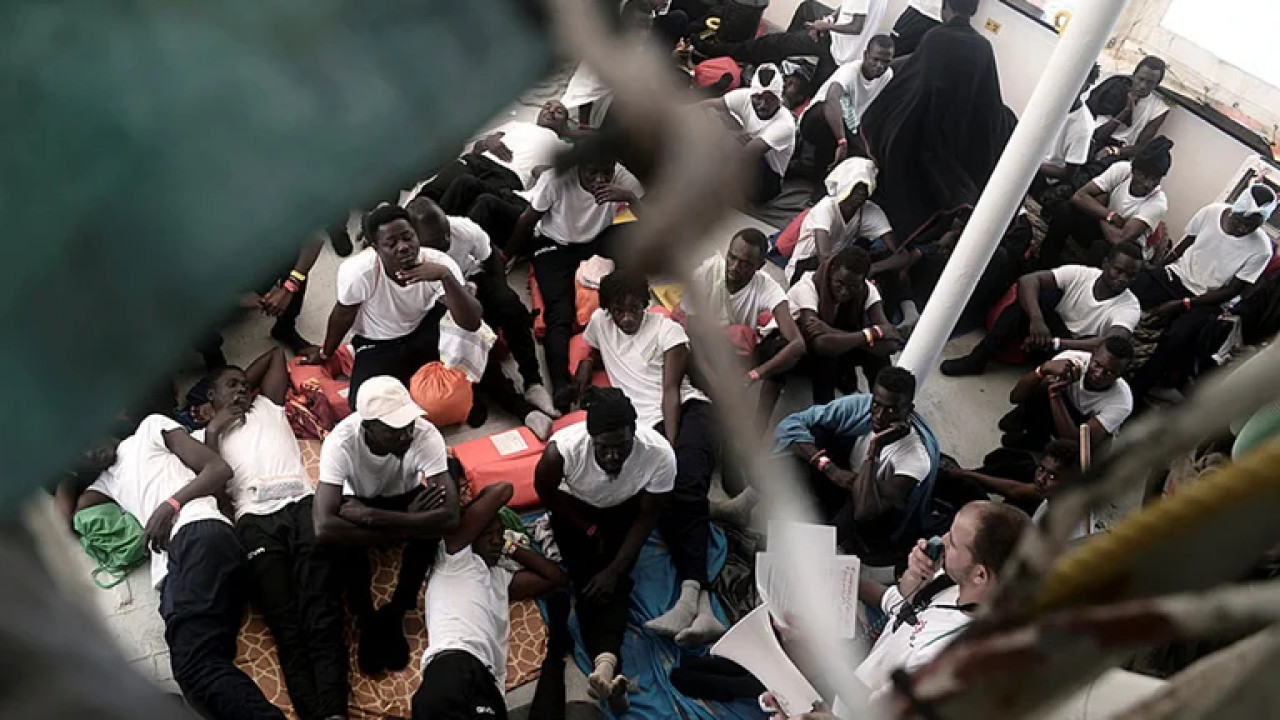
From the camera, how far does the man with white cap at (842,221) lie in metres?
4.45

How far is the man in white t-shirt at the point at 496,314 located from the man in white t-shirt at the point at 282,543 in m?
0.86

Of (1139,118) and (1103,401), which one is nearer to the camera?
(1103,401)

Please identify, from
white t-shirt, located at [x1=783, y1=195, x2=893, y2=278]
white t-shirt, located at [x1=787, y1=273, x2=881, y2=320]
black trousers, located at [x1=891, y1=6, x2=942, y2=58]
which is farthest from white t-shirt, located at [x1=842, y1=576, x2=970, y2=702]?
black trousers, located at [x1=891, y1=6, x2=942, y2=58]

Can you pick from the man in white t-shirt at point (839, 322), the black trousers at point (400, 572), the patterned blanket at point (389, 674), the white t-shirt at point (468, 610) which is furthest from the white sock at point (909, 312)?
the black trousers at point (400, 572)

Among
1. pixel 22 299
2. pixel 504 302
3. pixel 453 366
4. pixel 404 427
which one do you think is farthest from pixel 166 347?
pixel 504 302

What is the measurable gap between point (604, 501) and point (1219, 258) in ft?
11.6

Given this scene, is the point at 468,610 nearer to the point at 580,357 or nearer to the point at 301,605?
the point at 301,605

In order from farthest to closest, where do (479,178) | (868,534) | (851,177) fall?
1. (851,177)
2. (479,178)
3. (868,534)

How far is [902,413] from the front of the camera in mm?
3098

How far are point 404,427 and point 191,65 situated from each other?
250 cm

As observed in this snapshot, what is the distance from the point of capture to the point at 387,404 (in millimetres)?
2834

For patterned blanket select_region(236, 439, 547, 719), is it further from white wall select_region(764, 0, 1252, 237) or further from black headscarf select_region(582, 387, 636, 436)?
white wall select_region(764, 0, 1252, 237)

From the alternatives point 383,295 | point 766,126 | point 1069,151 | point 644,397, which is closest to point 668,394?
point 644,397

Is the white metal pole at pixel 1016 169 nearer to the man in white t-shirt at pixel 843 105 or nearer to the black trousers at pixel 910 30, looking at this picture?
the man in white t-shirt at pixel 843 105
